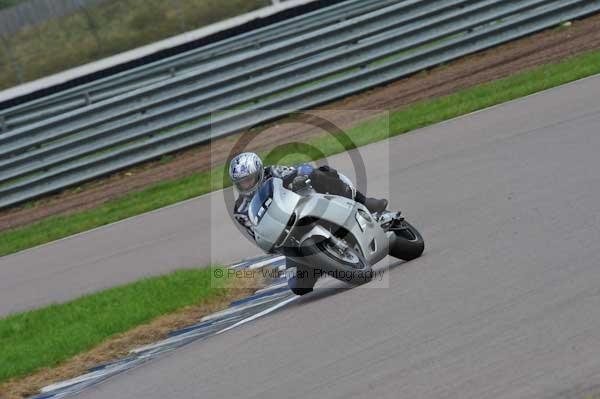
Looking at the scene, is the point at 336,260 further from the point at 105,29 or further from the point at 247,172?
the point at 105,29

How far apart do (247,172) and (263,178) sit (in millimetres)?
184

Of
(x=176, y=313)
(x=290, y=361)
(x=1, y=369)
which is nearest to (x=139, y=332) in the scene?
(x=176, y=313)

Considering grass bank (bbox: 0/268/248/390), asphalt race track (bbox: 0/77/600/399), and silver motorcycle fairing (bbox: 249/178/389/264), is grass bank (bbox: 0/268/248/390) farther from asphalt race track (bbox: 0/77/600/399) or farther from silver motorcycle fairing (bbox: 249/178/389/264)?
silver motorcycle fairing (bbox: 249/178/389/264)

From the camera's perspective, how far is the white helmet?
827 cm

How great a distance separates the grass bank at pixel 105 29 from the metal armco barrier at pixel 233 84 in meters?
3.62

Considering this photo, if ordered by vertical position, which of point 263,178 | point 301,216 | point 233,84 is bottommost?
point 301,216

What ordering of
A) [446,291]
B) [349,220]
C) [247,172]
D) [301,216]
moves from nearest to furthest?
[446,291], [301,216], [247,172], [349,220]

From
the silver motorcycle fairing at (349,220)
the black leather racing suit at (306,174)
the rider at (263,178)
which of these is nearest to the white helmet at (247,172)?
the rider at (263,178)

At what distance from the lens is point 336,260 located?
26.8 feet

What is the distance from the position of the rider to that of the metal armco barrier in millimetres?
10156

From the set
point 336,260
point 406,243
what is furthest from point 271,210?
point 406,243

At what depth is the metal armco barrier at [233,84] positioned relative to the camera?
1872 centimetres

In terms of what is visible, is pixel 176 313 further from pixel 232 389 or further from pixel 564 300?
pixel 564 300

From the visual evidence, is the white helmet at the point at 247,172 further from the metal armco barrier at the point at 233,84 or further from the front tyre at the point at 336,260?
the metal armco barrier at the point at 233,84
